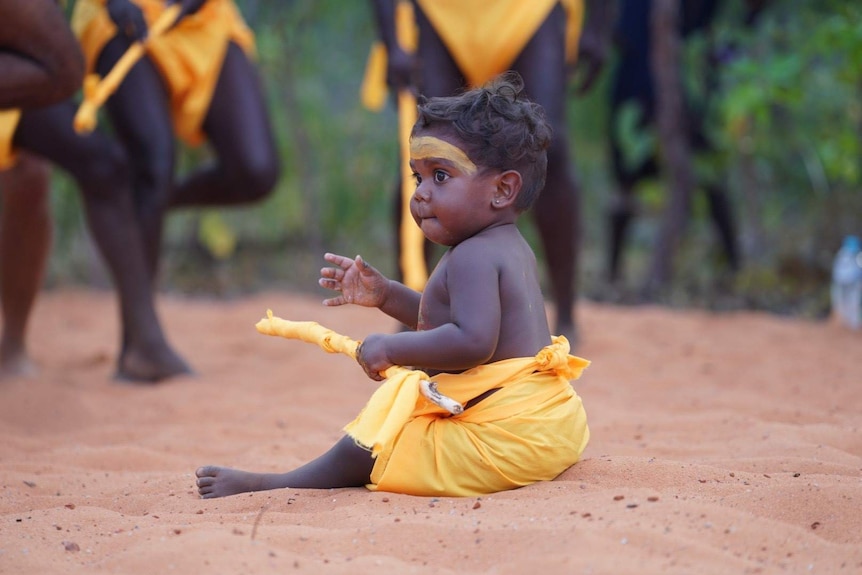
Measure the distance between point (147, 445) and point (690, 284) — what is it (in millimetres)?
3977

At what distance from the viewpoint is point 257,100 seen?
14.4 ft

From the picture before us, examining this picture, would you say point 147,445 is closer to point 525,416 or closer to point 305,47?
point 525,416

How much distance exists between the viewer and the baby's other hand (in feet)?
7.36

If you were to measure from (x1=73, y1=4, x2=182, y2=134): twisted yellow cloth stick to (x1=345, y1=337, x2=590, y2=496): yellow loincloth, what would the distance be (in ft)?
6.13

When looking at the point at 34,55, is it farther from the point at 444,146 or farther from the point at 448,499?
the point at 448,499

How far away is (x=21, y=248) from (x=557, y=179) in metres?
2.03

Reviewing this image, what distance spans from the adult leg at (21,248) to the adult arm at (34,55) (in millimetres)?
768

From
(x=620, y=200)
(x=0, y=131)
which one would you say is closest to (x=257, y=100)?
(x=0, y=131)

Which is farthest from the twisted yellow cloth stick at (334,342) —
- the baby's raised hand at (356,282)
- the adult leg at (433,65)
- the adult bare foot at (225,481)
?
the adult leg at (433,65)

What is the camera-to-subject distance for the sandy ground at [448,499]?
1.91m

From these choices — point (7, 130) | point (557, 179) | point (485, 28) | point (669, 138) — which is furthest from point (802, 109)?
point (7, 130)

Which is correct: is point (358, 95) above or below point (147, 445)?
above

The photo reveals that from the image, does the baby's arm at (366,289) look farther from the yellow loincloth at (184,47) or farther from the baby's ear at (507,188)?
the yellow loincloth at (184,47)

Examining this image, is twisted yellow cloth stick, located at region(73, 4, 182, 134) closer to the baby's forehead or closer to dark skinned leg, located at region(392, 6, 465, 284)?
dark skinned leg, located at region(392, 6, 465, 284)
